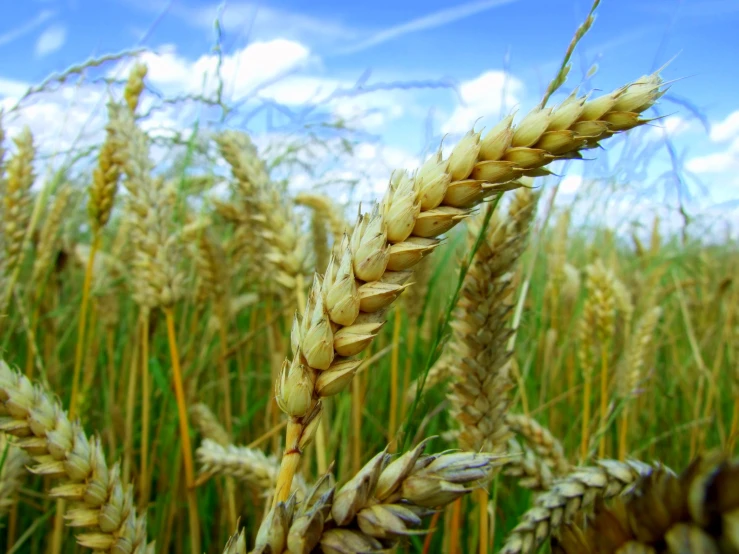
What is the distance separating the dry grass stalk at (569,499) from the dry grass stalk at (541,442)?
0.41 metres

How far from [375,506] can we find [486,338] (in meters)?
0.57

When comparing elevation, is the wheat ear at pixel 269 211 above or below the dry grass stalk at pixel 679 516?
above

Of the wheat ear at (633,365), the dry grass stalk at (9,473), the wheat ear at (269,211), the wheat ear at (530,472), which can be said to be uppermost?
the wheat ear at (269,211)

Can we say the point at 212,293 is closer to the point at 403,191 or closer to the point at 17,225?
the point at 17,225

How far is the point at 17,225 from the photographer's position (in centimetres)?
169

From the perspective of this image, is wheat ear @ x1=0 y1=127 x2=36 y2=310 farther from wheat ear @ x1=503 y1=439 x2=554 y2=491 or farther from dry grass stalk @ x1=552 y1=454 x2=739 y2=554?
dry grass stalk @ x1=552 y1=454 x2=739 y2=554

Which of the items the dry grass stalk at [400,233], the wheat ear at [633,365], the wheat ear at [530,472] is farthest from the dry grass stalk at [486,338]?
the wheat ear at [633,365]

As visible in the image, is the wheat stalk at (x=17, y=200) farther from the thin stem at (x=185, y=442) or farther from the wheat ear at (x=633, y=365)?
the wheat ear at (x=633, y=365)

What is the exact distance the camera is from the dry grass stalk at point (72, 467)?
737 mm

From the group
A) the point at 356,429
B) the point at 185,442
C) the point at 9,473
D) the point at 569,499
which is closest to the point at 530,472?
the point at 569,499

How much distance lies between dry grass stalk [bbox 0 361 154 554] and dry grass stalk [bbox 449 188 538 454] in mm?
580

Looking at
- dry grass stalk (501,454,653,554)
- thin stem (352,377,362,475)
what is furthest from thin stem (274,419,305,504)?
thin stem (352,377,362,475)

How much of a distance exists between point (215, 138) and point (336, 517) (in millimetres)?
1539

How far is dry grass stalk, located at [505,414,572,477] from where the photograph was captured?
1.33 meters
